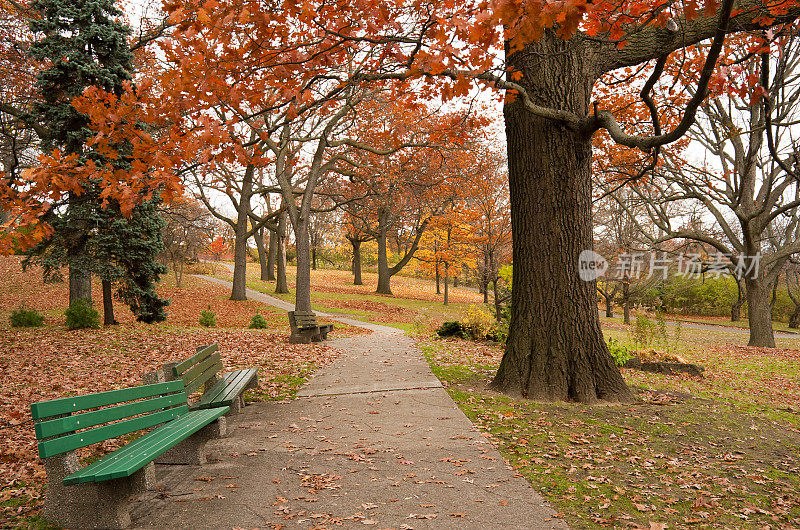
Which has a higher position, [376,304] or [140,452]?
[140,452]

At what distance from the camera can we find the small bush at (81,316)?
11.4 meters

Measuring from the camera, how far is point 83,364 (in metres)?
8.12

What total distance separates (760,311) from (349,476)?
17604 millimetres

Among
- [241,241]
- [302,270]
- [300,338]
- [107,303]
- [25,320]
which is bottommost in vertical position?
[300,338]

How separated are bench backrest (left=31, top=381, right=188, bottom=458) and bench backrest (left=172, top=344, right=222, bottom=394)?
1.92ft

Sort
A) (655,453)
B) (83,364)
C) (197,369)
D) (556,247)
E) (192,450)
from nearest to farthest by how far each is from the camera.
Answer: (192,450) < (655,453) < (197,369) < (556,247) < (83,364)

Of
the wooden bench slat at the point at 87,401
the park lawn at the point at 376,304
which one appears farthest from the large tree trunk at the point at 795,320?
the wooden bench slat at the point at 87,401

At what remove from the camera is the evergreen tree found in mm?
11227

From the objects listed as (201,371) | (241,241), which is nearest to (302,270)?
(241,241)

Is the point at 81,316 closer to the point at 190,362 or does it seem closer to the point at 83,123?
the point at 83,123

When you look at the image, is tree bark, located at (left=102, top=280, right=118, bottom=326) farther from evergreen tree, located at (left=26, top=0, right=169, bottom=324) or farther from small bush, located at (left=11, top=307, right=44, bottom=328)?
small bush, located at (left=11, top=307, right=44, bottom=328)

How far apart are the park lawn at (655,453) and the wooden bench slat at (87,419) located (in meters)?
3.03

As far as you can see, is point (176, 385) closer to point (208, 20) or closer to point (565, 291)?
point (208, 20)

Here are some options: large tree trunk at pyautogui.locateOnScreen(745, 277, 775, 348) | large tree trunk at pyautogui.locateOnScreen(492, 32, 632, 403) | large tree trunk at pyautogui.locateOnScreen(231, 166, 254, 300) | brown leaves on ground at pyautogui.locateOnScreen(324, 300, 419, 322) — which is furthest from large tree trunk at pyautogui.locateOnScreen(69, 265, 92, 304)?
large tree trunk at pyautogui.locateOnScreen(745, 277, 775, 348)
